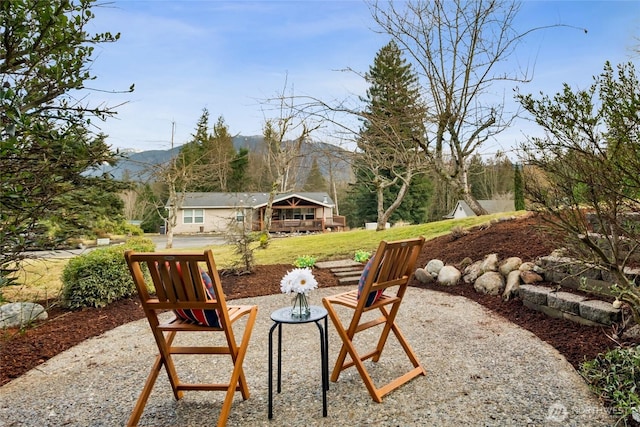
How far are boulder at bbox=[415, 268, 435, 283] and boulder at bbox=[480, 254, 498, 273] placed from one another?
36.6 inches

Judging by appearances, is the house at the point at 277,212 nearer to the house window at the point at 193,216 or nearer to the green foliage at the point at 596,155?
the house window at the point at 193,216

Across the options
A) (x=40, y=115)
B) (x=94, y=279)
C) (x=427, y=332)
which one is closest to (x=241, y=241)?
(x=94, y=279)

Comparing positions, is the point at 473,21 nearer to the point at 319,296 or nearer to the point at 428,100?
the point at 428,100

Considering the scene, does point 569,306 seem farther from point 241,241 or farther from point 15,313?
point 15,313

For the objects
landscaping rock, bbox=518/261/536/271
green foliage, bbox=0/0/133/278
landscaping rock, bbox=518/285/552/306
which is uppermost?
green foliage, bbox=0/0/133/278

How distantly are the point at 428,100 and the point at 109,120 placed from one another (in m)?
6.70

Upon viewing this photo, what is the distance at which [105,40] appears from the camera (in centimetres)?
231

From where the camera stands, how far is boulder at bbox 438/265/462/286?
19.6 ft

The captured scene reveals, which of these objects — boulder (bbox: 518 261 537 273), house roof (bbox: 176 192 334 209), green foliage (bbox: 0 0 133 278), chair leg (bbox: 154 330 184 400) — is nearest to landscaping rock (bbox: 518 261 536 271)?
boulder (bbox: 518 261 537 273)

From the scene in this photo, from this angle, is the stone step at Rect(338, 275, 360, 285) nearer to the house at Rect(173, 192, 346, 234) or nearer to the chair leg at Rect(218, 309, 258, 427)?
the chair leg at Rect(218, 309, 258, 427)

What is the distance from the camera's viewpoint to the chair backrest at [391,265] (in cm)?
251

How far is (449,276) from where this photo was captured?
6043 mm

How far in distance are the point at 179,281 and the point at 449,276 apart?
487 centimetres

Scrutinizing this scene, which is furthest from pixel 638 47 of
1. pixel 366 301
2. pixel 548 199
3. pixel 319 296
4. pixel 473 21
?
pixel 319 296
